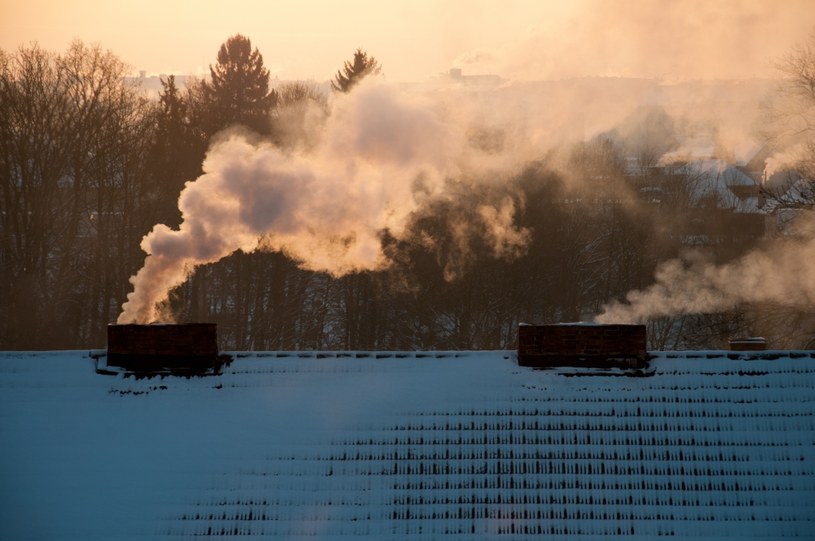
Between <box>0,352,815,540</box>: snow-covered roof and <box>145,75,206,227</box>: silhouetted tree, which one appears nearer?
<box>0,352,815,540</box>: snow-covered roof

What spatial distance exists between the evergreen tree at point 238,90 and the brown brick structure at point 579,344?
1213 inches

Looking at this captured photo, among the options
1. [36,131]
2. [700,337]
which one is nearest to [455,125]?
[700,337]

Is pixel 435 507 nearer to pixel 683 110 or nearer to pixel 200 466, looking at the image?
pixel 200 466

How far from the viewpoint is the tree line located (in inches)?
1534

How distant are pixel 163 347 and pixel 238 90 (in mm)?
33458

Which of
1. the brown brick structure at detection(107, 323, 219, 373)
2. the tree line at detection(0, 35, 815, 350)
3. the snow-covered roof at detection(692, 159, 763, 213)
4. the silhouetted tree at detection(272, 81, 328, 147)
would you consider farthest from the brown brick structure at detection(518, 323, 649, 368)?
the snow-covered roof at detection(692, 159, 763, 213)

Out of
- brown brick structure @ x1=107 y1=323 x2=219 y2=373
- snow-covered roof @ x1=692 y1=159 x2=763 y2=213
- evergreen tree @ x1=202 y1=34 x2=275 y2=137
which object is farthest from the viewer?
snow-covered roof @ x1=692 y1=159 x2=763 y2=213

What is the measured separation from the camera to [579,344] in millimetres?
12703

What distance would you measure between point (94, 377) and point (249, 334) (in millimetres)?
28494

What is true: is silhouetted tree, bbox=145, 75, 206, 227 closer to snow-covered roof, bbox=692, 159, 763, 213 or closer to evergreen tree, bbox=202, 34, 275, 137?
evergreen tree, bbox=202, 34, 275, 137

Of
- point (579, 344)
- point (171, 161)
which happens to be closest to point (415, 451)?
point (579, 344)

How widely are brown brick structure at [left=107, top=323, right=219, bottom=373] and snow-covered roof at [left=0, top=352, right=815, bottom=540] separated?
0.31 metres

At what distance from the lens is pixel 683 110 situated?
49.0 m

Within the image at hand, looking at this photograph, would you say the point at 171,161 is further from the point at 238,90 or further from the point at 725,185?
the point at 725,185
